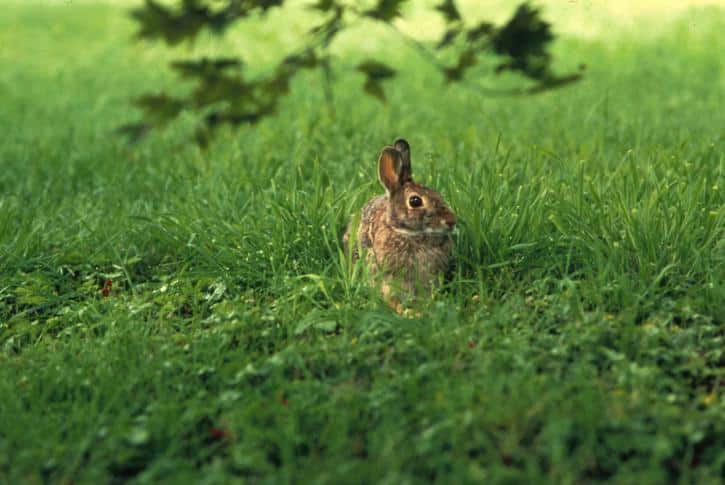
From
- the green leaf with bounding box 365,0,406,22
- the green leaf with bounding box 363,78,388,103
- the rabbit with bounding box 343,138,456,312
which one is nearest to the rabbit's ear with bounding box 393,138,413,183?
the rabbit with bounding box 343,138,456,312

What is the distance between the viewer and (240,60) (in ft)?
17.5

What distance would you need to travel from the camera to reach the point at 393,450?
3.67 meters

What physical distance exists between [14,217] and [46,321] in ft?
4.45

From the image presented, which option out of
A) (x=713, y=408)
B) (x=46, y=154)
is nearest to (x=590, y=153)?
(x=713, y=408)

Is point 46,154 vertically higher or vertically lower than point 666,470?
higher

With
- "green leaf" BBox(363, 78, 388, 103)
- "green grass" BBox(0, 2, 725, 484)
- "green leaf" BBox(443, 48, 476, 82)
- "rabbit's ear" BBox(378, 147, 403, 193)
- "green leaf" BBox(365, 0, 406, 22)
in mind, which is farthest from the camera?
"green leaf" BBox(363, 78, 388, 103)

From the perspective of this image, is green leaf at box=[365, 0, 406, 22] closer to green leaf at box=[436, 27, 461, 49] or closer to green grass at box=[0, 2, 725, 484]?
green leaf at box=[436, 27, 461, 49]

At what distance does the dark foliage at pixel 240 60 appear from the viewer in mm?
4992

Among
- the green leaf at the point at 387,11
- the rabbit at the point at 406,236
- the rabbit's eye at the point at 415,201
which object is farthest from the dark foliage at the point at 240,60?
the rabbit's eye at the point at 415,201

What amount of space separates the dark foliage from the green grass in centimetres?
30

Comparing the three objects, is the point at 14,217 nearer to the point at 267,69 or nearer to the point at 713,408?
the point at 713,408

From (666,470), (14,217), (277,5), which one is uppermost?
(277,5)

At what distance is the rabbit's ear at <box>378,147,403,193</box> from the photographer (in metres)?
4.93

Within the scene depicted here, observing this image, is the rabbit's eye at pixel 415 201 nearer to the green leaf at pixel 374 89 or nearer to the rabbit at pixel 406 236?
the rabbit at pixel 406 236
